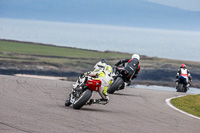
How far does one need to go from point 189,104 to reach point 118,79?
3.09 metres

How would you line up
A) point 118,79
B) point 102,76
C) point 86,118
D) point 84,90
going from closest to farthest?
point 86,118 → point 84,90 → point 102,76 → point 118,79

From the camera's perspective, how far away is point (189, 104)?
17.3m

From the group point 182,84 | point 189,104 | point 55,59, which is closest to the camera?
point 189,104

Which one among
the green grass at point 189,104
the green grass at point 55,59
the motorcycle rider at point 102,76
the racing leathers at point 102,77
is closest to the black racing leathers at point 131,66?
the green grass at point 189,104

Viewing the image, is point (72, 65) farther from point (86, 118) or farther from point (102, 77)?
point (86, 118)

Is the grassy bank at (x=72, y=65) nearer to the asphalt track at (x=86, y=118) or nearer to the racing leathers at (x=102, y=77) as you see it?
the asphalt track at (x=86, y=118)

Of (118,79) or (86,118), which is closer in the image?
(86,118)

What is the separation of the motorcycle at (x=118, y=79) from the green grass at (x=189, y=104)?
7.22ft

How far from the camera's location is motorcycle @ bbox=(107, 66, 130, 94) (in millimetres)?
18109

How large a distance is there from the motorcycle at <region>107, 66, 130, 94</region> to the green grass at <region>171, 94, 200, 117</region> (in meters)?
2.20

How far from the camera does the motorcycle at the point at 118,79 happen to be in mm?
18109

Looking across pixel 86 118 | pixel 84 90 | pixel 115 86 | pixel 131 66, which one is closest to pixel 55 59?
pixel 131 66

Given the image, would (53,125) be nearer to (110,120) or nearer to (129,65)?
(110,120)

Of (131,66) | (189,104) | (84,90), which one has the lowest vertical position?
(189,104)
